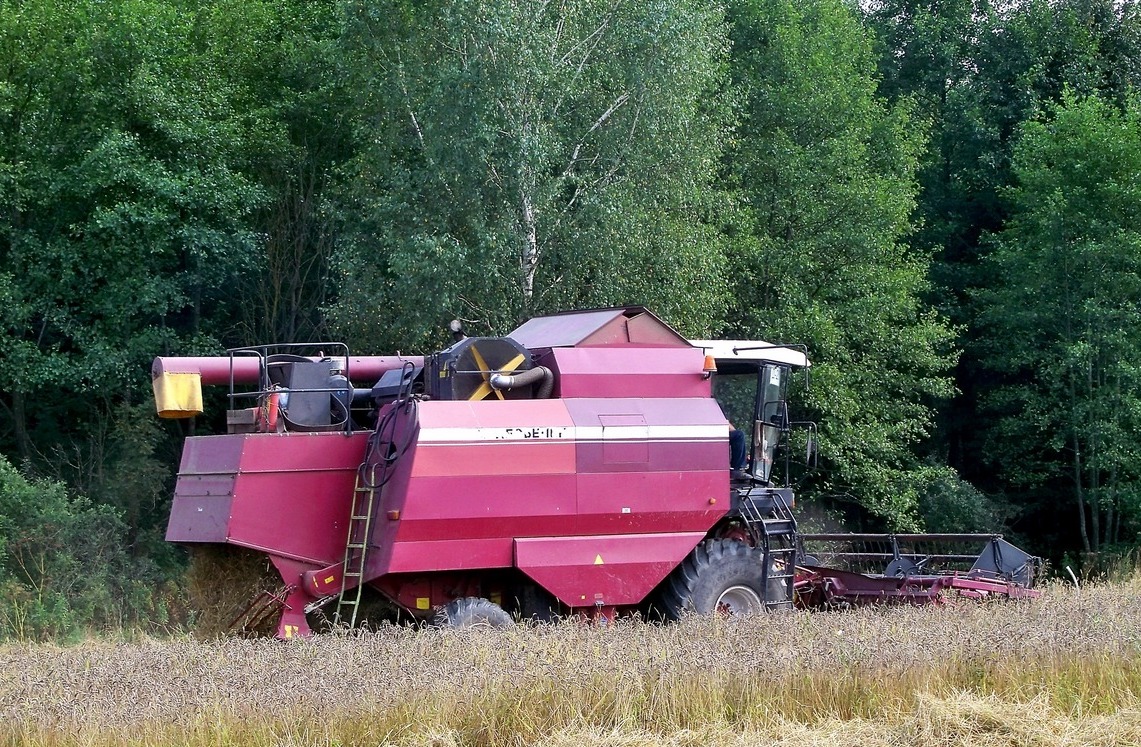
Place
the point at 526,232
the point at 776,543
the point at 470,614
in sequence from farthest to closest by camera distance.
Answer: the point at 526,232 → the point at 776,543 → the point at 470,614

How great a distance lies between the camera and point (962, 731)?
639 cm

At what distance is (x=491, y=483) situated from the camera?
9148 mm

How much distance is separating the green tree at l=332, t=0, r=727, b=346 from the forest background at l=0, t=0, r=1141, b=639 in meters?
0.06

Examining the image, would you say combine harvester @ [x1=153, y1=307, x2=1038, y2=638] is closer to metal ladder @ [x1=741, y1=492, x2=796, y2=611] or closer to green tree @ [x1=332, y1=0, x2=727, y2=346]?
metal ladder @ [x1=741, y1=492, x2=796, y2=611]

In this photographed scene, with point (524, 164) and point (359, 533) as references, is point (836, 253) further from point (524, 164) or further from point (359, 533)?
point (359, 533)

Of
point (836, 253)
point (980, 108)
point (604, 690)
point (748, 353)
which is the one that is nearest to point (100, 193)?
point (748, 353)

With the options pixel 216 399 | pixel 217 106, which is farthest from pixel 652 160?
pixel 216 399

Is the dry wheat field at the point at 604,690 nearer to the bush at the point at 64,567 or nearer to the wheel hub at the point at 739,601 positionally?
the wheel hub at the point at 739,601

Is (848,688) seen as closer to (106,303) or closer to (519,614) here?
(519,614)

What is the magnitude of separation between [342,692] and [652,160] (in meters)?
12.8

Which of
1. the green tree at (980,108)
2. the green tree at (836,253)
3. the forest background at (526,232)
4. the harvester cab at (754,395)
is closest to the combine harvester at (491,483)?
the harvester cab at (754,395)

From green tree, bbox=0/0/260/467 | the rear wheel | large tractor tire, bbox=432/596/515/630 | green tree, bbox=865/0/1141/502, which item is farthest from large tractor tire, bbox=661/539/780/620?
green tree, bbox=865/0/1141/502

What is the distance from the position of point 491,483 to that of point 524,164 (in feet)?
26.9

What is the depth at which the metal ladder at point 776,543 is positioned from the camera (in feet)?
34.3
